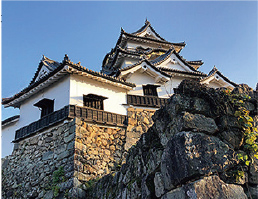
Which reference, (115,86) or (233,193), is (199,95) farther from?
(115,86)

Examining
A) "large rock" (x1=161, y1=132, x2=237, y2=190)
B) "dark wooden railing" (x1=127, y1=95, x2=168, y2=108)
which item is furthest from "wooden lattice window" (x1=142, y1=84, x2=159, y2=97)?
"large rock" (x1=161, y1=132, x2=237, y2=190)

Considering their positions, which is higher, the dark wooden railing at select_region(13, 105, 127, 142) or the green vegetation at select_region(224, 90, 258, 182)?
the dark wooden railing at select_region(13, 105, 127, 142)

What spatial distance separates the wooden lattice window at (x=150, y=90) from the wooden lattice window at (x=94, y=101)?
350cm

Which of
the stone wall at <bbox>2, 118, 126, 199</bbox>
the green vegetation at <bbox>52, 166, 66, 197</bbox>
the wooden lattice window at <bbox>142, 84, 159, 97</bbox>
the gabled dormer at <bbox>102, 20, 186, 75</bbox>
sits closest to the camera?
the green vegetation at <bbox>52, 166, 66, 197</bbox>

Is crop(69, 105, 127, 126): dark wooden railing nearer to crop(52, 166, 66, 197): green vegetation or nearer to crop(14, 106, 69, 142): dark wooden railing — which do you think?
crop(14, 106, 69, 142): dark wooden railing

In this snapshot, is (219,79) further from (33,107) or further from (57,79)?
(33,107)

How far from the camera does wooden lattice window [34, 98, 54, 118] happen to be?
12125 mm

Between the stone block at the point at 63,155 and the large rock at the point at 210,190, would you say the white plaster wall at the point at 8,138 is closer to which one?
the stone block at the point at 63,155

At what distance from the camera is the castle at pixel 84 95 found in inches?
459

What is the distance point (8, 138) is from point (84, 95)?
5.87 m

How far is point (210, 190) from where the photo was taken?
12.9 feet

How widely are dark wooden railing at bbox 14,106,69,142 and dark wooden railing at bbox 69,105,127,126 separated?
1.34ft

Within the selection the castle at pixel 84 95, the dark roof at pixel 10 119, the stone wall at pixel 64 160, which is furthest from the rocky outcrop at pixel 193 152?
the dark roof at pixel 10 119

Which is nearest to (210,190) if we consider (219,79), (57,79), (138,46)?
(57,79)
